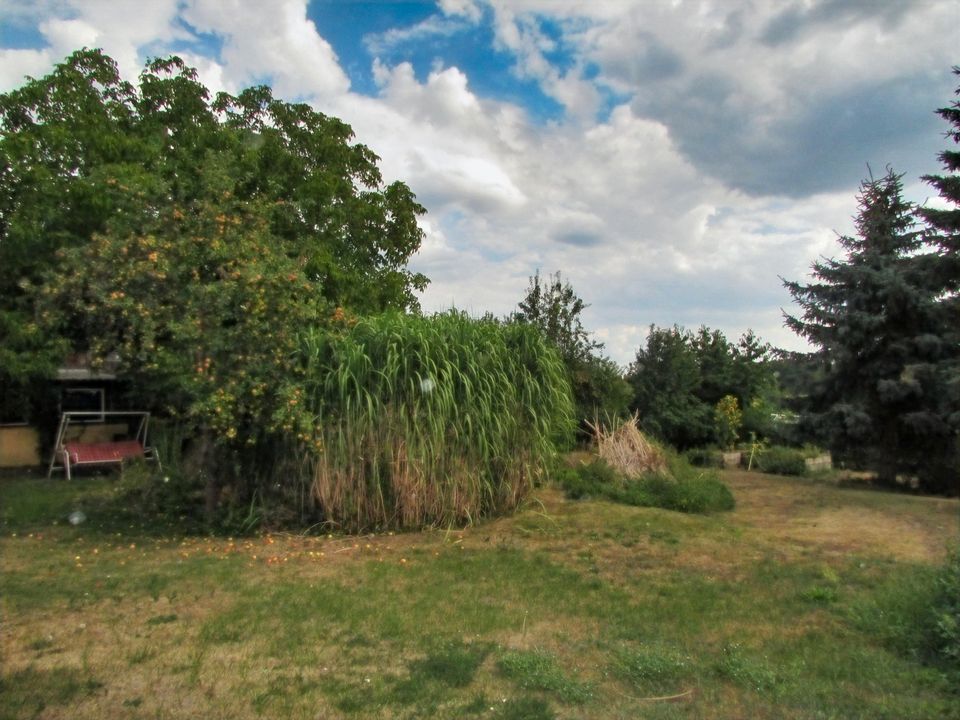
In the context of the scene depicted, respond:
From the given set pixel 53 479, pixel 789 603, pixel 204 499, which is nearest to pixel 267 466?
pixel 204 499

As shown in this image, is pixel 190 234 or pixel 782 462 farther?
pixel 782 462

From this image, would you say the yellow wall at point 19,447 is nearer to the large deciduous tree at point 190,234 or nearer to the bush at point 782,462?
the large deciduous tree at point 190,234

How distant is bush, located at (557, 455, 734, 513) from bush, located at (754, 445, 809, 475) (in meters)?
5.21

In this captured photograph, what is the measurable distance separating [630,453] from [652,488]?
116cm

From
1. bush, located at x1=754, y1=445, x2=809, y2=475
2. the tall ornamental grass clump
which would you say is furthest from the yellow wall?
bush, located at x1=754, y1=445, x2=809, y2=475

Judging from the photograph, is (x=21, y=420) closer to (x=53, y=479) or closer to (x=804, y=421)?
(x=53, y=479)

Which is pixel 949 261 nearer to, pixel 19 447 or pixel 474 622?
pixel 474 622

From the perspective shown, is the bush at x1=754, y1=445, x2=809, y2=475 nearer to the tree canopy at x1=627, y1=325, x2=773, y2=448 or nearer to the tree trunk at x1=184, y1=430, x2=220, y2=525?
the tree canopy at x1=627, y1=325, x2=773, y2=448

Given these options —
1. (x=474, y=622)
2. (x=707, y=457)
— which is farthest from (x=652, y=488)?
(x=707, y=457)

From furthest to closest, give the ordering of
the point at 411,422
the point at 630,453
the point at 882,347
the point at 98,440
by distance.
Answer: the point at 98,440 → the point at 882,347 → the point at 630,453 → the point at 411,422

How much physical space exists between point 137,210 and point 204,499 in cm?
339

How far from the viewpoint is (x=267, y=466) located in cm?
894

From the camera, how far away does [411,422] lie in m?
8.44

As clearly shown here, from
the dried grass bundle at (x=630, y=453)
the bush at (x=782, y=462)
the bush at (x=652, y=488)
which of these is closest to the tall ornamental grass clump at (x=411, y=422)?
the bush at (x=652, y=488)
